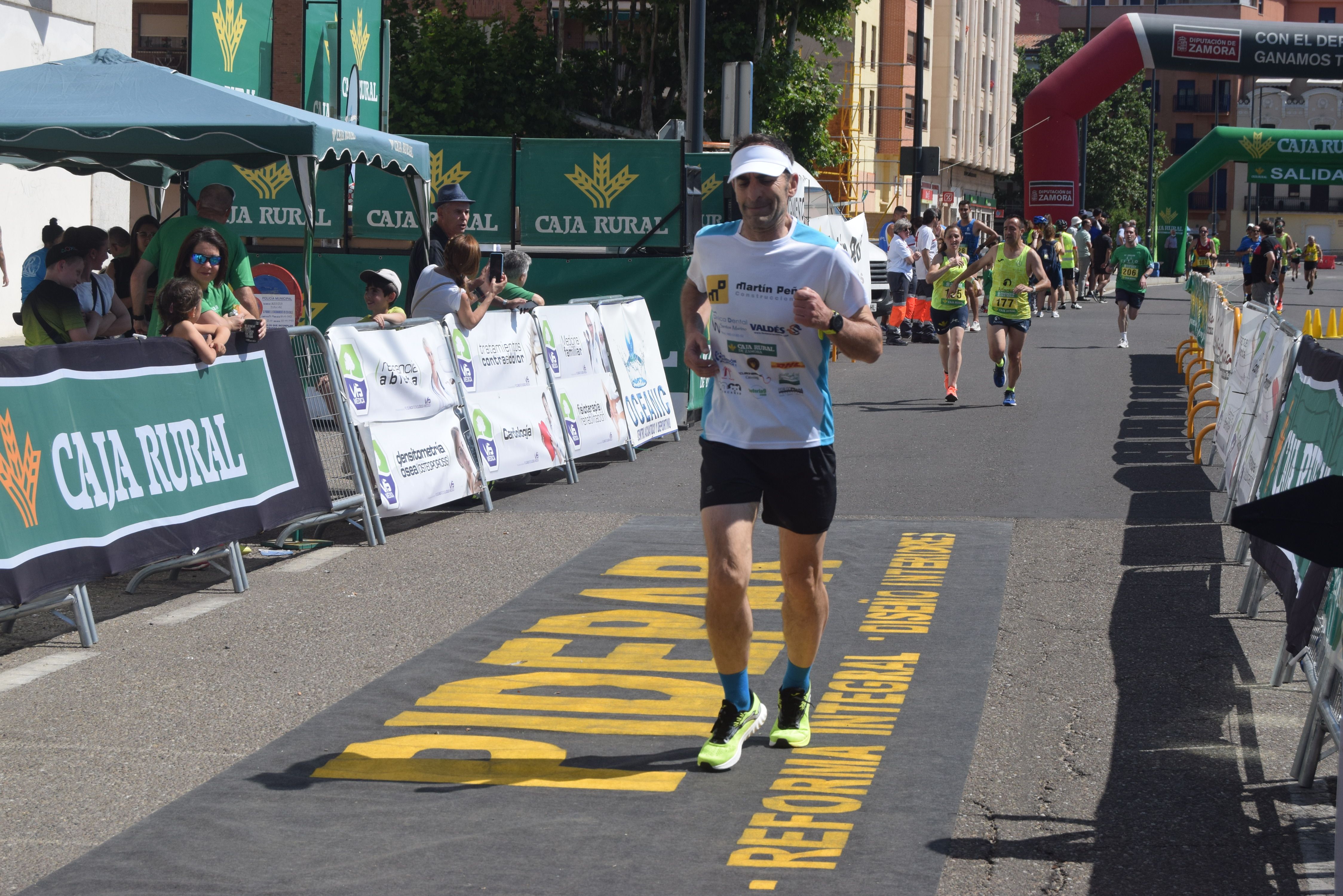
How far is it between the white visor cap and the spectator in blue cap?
5.93 m

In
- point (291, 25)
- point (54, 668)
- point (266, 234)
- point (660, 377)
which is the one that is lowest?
point (54, 668)

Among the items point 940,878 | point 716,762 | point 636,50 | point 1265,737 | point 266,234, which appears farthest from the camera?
point 636,50

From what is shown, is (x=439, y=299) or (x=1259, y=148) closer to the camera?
(x=439, y=299)

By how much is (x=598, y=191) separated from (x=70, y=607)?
10.8m

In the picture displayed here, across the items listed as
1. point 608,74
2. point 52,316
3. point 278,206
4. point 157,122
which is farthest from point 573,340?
point 608,74

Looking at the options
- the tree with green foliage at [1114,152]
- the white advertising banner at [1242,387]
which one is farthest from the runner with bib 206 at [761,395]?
the tree with green foliage at [1114,152]

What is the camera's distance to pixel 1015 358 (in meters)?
16.4

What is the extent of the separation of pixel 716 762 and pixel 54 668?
3.06 meters

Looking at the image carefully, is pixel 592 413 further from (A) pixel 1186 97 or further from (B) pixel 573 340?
(A) pixel 1186 97

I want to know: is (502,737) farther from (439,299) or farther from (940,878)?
(439,299)

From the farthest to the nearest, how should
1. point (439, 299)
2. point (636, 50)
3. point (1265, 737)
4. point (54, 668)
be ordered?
point (636, 50), point (439, 299), point (54, 668), point (1265, 737)

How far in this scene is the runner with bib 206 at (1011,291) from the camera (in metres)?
16.1

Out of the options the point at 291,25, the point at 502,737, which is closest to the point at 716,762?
the point at 502,737

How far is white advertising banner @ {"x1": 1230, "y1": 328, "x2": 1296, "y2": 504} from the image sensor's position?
26.3ft
